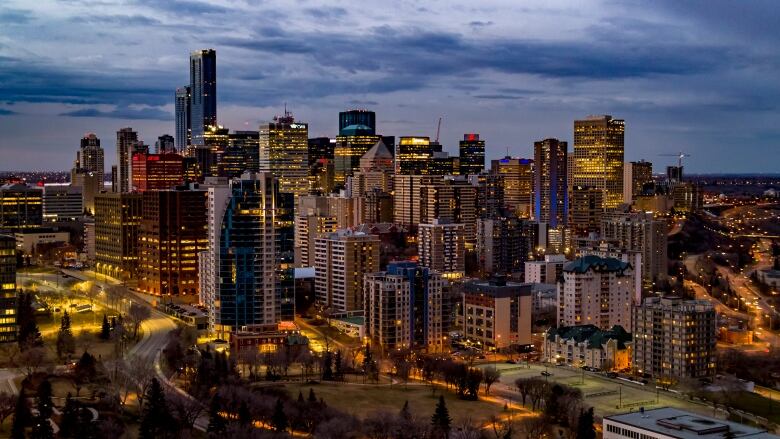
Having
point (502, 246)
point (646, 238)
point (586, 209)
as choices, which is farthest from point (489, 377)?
point (586, 209)

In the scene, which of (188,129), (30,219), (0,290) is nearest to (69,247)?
(30,219)

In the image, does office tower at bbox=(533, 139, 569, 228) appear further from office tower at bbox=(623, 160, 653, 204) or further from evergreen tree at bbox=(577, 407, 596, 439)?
evergreen tree at bbox=(577, 407, 596, 439)

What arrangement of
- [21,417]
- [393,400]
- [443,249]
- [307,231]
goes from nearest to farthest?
[21,417]
[393,400]
[443,249]
[307,231]

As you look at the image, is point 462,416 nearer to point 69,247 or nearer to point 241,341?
point 241,341

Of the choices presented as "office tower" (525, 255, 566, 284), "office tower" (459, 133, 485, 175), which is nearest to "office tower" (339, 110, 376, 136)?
"office tower" (459, 133, 485, 175)

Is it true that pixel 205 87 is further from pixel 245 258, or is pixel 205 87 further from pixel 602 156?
pixel 245 258

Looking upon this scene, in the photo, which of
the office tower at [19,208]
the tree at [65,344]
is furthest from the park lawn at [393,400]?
the office tower at [19,208]
